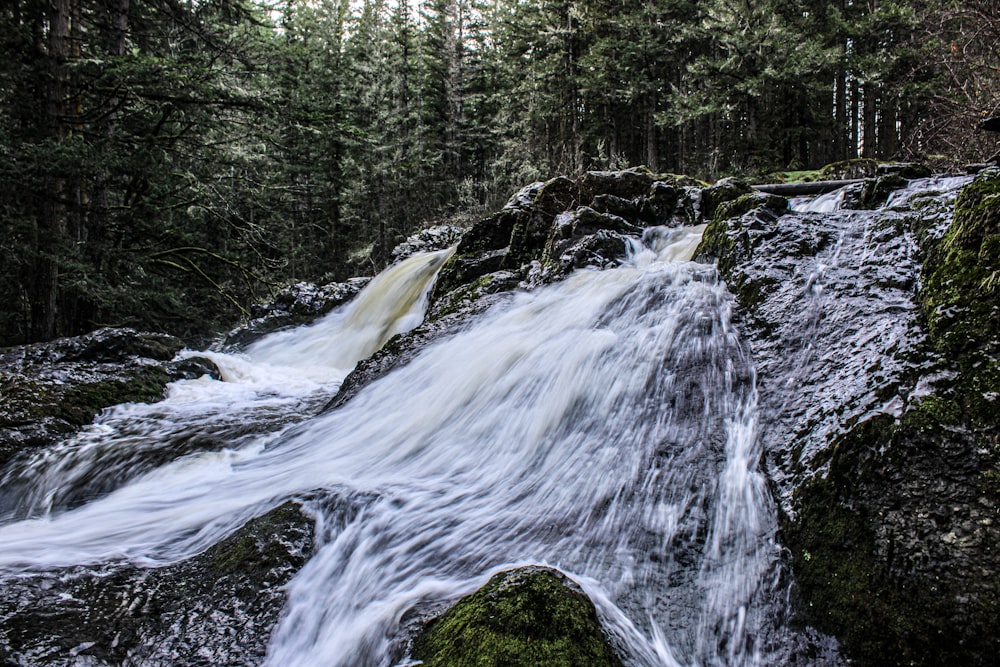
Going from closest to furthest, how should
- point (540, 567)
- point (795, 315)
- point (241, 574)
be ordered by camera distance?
point (540, 567), point (241, 574), point (795, 315)

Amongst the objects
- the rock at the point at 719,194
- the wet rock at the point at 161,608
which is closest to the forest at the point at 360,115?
the rock at the point at 719,194

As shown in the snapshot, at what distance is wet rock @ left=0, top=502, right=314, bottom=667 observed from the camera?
219 cm

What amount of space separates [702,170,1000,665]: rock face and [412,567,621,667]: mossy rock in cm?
99

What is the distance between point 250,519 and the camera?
3.26 m

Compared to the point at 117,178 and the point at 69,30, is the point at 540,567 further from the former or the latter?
the point at 117,178

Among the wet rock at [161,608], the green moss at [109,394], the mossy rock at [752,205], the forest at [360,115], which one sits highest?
the forest at [360,115]

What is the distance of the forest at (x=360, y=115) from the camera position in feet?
28.3

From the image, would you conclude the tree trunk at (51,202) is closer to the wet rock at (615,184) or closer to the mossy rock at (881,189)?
the wet rock at (615,184)

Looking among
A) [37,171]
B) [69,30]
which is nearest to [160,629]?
[37,171]

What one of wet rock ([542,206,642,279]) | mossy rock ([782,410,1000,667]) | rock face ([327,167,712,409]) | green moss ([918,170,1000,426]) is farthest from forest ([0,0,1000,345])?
mossy rock ([782,410,1000,667])

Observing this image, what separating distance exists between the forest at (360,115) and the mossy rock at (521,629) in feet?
29.0

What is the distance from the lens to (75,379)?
5.84 metres

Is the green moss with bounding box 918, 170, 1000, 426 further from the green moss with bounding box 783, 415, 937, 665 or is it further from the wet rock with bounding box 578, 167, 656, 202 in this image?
the wet rock with bounding box 578, 167, 656, 202

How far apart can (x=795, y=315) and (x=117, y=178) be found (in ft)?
41.3
